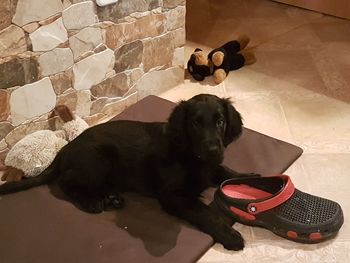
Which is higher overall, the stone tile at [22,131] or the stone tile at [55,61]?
the stone tile at [55,61]

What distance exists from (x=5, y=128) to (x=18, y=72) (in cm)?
24

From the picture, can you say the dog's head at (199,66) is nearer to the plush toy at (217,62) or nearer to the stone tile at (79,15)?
the plush toy at (217,62)

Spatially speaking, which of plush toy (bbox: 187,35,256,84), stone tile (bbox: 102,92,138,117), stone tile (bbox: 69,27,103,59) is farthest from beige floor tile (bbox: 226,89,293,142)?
stone tile (bbox: 69,27,103,59)

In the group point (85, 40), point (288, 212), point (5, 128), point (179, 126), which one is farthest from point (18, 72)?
point (288, 212)

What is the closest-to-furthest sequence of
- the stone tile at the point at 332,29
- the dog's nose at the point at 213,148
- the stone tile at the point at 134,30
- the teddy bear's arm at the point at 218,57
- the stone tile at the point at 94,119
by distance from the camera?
1. the dog's nose at the point at 213,148
2. the stone tile at the point at 134,30
3. the stone tile at the point at 94,119
4. the teddy bear's arm at the point at 218,57
5. the stone tile at the point at 332,29

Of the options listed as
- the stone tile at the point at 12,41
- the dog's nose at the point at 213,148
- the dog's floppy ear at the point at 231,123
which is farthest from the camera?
the stone tile at the point at 12,41

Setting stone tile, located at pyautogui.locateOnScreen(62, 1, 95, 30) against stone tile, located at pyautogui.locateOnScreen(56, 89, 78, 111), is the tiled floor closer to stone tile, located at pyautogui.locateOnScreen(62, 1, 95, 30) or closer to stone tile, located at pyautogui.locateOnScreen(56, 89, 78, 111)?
stone tile, located at pyautogui.locateOnScreen(56, 89, 78, 111)

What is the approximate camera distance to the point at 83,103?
236 centimetres

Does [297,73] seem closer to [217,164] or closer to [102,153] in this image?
[217,164]

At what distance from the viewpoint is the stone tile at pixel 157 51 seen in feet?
8.26

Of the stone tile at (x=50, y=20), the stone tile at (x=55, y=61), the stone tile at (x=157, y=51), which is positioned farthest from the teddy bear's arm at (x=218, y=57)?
the stone tile at (x=50, y=20)

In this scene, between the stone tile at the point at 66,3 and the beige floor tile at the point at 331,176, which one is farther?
the stone tile at the point at 66,3

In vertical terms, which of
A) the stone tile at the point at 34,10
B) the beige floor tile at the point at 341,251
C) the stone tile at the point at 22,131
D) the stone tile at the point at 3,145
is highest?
the stone tile at the point at 34,10

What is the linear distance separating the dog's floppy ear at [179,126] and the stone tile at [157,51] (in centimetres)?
81
